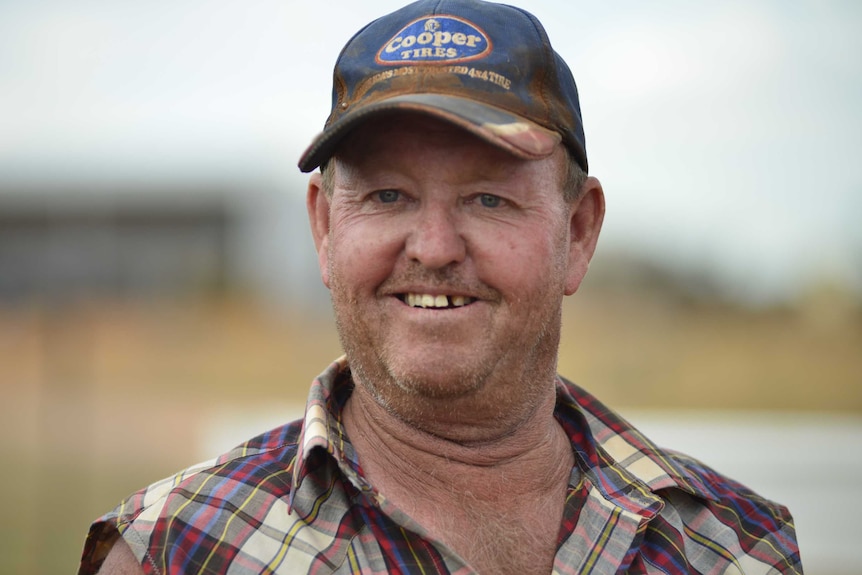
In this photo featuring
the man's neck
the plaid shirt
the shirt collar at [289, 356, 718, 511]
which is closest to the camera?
the plaid shirt

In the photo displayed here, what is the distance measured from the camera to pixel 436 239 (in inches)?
69.3

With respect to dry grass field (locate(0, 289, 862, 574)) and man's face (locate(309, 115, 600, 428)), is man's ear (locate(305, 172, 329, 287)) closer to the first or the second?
man's face (locate(309, 115, 600, 428))

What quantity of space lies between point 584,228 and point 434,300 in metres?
0.56

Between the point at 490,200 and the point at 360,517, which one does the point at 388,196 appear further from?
the point at 360,517

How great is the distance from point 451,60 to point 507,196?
303 millimetres

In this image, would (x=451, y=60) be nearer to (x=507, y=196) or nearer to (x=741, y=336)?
(x=507, y=196)

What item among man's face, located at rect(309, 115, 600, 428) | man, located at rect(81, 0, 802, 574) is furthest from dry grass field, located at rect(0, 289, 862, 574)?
man's face, located at rect(309, 115, 600, 428)

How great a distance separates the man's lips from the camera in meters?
1.80

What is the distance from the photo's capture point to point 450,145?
5.96 feet

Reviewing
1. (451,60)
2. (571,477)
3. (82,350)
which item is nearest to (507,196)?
(451,60)

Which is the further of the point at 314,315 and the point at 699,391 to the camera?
the point at 314,315

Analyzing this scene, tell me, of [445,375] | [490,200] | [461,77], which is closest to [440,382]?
[445,375]

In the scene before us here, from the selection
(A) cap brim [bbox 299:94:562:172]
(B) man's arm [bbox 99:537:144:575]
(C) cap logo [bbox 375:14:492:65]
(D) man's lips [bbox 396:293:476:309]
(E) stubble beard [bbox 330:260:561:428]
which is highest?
(C) cap logo [bbox 375:14:492:65]

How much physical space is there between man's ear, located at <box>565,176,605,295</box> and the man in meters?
0.04
